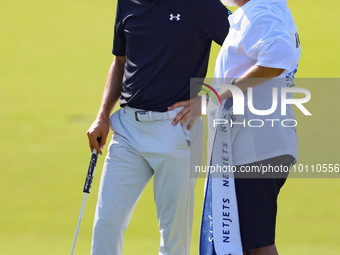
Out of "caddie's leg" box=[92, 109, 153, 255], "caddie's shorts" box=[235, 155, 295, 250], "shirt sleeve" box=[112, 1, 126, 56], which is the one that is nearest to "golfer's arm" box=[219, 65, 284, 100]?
"caddie's shorts" box=[235, 155, 295, 250]

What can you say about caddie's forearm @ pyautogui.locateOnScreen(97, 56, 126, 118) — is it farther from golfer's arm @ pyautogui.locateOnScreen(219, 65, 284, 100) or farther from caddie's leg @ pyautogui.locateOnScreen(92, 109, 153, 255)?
golfer's arm @ pyautogui.locateOnScreen(219, 65, 284, 100)

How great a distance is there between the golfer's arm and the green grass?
163 cm

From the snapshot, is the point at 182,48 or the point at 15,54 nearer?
the point at 182,48

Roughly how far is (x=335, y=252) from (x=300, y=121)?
2270 mm

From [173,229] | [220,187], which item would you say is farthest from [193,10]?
[173,229]

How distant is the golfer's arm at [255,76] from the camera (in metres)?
1.52

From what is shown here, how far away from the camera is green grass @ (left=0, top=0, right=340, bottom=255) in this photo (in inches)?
125

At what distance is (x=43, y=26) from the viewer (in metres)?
6.00

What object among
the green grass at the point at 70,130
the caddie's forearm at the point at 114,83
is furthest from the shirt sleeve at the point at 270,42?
the green grass at the point at 70,130

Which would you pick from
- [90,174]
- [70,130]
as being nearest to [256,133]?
[90,174]

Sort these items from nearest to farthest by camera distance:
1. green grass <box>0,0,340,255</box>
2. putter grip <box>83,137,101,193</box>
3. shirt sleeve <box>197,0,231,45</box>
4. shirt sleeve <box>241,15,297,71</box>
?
shirt sleeve <box>241,15,297,71</box>, shirt sleeve <box>197,0,231,45</box>, putter grip <box>83,137,101,193</box>, green grass <box>0,0,340,255</box>

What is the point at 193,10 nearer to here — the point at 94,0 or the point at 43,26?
the point at 43,26

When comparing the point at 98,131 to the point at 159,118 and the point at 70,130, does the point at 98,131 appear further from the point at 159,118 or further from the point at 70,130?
the point at 70,130

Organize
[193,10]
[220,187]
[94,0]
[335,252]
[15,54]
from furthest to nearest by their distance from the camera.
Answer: [94,0], [15,54], [335,252], [193,10], [220,187]
